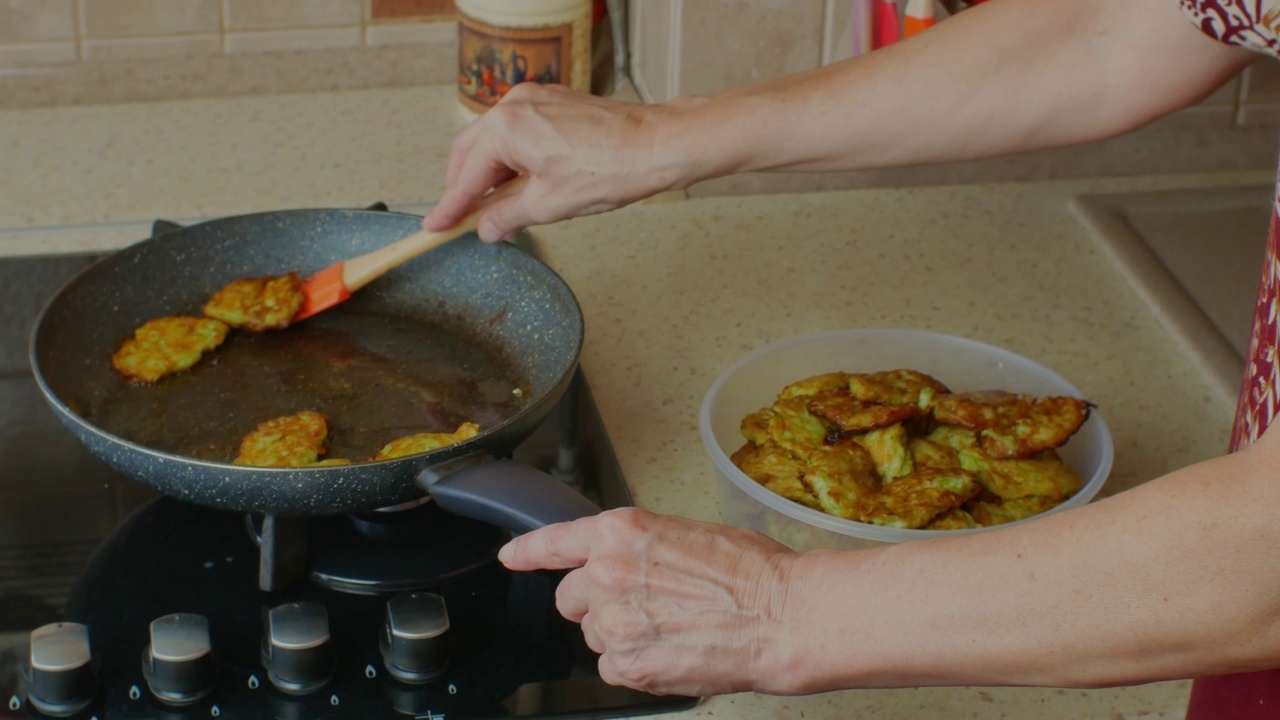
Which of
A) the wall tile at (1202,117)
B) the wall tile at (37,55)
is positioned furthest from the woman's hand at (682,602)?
the wall tile at (37,55)

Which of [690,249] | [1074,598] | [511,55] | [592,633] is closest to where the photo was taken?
[1074,598]

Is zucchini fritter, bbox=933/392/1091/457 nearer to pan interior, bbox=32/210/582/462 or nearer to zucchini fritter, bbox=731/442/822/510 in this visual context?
zucchini fritter, bbox=731/442/822/510

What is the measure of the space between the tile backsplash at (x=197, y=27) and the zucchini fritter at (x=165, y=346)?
55cm

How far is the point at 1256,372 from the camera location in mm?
698

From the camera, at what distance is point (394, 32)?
1.51 meters

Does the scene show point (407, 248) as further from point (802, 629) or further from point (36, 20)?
point (36, 20)

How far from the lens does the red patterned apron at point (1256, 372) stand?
68cm

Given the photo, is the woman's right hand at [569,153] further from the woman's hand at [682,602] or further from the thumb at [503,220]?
the woman's hand at [682,602]

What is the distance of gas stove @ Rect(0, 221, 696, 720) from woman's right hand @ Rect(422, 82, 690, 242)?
17cm

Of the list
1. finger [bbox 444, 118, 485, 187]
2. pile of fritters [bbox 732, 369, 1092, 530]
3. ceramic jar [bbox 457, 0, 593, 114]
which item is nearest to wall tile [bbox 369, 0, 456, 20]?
ceramic jar [bbox 457, 0, 593, 114]

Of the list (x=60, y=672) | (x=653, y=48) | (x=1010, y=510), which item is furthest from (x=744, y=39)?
(x=60, y=672)

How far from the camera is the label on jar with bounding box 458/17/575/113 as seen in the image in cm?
134

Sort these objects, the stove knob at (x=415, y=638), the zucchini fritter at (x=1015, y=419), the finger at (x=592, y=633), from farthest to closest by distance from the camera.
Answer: the zucchini fritter at (x=1015, y=419), the stove knob at (x=415, y=638), the finger at (x=592, y=633)

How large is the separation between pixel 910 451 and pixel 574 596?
0.98 feet
